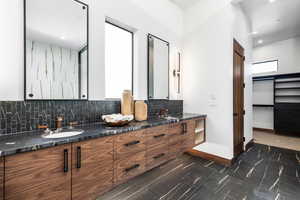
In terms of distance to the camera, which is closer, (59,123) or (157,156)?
(59,123)

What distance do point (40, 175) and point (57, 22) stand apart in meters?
1.50

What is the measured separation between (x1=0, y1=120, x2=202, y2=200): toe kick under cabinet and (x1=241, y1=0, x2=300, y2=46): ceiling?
3.59 m

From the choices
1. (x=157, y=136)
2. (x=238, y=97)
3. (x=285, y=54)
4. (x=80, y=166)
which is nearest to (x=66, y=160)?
(x=80, y=166)

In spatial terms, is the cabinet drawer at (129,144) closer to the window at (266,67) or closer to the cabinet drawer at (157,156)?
the cabinet drawer at (157,156)

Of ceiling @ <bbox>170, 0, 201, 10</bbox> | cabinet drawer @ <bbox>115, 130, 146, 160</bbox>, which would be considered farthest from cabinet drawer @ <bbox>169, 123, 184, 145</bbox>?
ceiling @ <bbox>170, 0, 201, 10</bbox>

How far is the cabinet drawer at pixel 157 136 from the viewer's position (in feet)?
5.62

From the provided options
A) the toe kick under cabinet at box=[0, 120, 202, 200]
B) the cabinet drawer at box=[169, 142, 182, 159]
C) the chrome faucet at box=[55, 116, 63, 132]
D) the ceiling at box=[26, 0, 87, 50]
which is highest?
the ceiling at box=[26, 0, 87, 50]

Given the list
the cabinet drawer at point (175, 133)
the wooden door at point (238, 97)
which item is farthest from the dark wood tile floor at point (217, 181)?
the cabinet drawer at point (175, 133)

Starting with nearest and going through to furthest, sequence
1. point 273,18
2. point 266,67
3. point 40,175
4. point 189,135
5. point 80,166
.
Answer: point 40,175, point 80,166, point 189,135, point 273,18, point 266,67

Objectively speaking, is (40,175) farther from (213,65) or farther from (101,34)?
(213,65)

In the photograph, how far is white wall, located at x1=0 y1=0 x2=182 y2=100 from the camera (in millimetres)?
1212

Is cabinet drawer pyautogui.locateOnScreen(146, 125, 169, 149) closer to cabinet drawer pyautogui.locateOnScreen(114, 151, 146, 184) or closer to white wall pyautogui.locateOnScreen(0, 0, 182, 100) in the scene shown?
cabinet drawer pyautogui.locateOnScreen(114, 151, 146, 184)

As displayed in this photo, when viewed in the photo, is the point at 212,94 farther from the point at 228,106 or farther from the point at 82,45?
the point at 82,45

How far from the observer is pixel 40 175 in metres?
0.94
